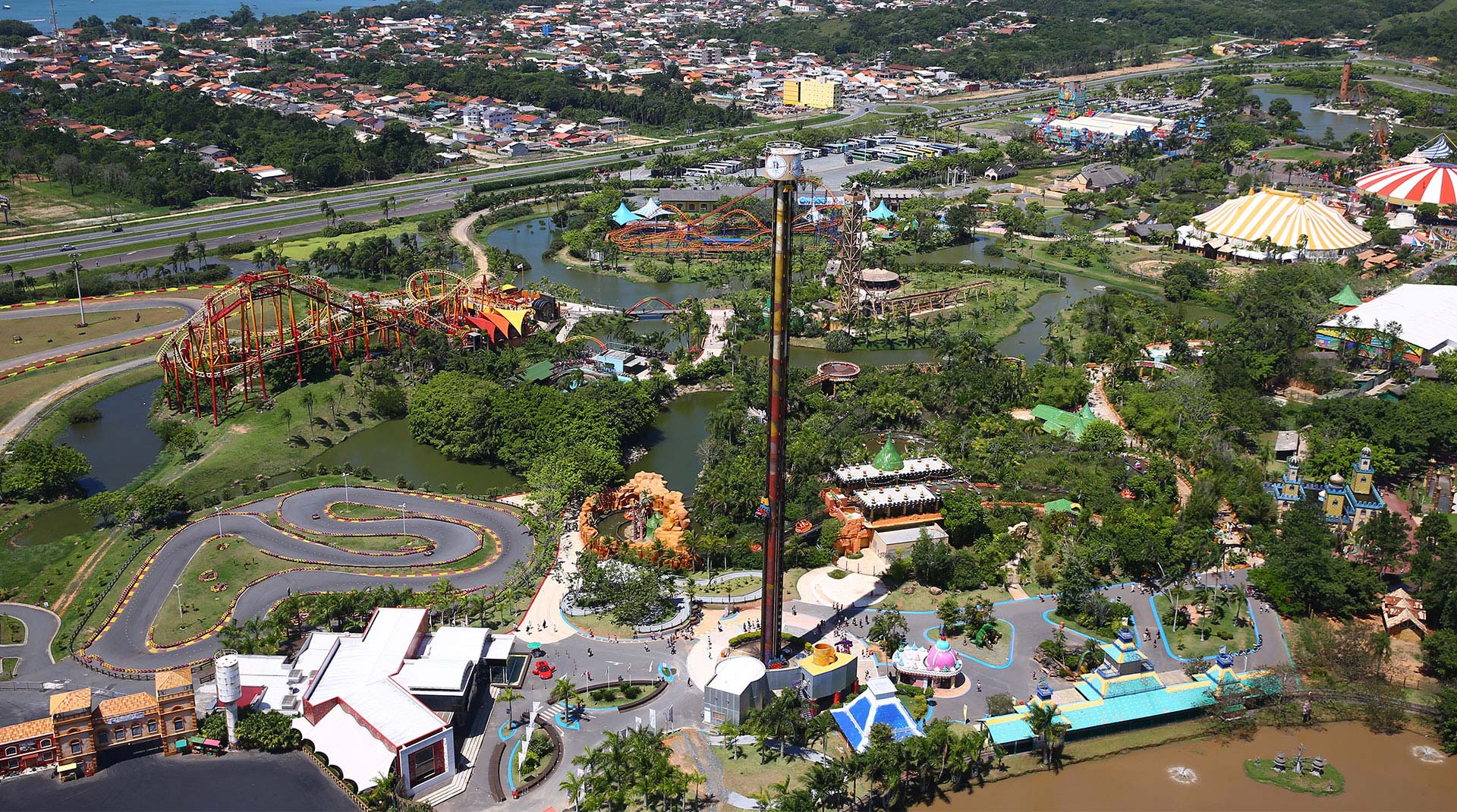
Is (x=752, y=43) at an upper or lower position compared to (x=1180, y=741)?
upper

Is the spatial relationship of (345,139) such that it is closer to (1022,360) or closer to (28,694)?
(1022,360)

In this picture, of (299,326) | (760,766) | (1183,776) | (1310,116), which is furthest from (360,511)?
(1310,116)

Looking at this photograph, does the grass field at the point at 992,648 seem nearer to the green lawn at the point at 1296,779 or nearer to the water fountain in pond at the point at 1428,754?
the green lawn at the point at 1296,779

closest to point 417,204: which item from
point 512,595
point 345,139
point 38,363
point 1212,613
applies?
point 345,139

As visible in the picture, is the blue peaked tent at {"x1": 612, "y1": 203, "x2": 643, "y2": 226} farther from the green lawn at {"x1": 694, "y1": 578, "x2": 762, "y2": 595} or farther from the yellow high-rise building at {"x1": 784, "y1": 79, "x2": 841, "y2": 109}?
the yellow high-rise building at {"x1": 784, "y1": 79, "x2": 841, "y2": 109}

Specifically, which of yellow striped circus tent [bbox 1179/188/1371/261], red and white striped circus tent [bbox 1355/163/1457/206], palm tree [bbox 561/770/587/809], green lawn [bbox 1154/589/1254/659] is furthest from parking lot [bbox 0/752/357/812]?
red and white striped circus tent [bbox 1355/163/1457/206]

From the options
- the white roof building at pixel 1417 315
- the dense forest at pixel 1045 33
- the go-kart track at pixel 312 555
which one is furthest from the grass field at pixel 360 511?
the dense forest at pixel 1045 33

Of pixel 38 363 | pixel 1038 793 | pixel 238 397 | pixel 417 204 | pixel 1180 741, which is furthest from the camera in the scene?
pixel 417 204

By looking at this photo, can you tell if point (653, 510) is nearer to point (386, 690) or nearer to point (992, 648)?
point (992, 648)
